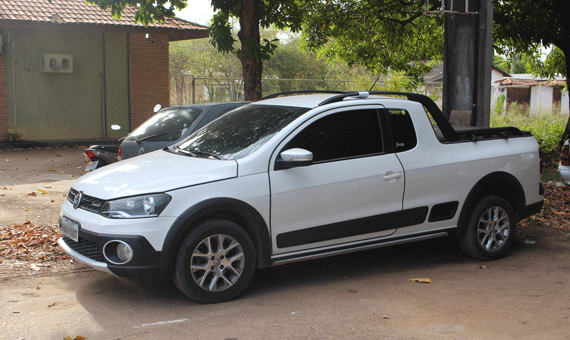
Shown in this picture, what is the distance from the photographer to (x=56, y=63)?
17.9 metres

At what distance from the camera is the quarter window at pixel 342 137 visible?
5.38 metres

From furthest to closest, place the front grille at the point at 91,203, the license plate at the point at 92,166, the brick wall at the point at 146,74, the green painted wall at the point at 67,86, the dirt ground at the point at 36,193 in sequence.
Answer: the brick wall at the point at 146,74, the green painted wall at the point at 67,86, the license plate at the point at 92,166, the dirt ground at the point at 36,193, the front grille at the point at 91,203

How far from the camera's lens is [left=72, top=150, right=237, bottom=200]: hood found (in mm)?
4800

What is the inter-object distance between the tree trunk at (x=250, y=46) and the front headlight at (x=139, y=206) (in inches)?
320

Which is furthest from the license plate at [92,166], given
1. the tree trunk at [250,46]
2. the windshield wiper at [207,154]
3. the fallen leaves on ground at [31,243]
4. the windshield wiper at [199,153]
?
the tree trunk at [250,46]

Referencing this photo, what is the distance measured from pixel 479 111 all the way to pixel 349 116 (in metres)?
4.68

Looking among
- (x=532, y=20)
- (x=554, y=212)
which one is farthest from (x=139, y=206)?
(x=532, y=20)

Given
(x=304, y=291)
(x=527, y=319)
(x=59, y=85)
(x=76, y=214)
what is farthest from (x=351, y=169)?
(x=59, y=85)

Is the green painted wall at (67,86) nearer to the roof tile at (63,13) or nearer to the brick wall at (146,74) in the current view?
the brick wall at (146,74)

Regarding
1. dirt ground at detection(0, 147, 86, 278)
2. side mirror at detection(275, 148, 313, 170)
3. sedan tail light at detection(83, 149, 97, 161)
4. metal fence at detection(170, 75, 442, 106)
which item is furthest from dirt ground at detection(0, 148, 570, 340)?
metal fence at detection(170, 75, 442, 106)

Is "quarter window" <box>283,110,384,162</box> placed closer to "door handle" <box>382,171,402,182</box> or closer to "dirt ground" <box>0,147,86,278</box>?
"door handle" <box>382,171,402,182</box>

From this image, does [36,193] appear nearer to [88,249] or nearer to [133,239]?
[88,249]

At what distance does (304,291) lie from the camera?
5.38 meters

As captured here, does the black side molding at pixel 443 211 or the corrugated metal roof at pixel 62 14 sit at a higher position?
the corrugated metal roof at pixel 62 14
